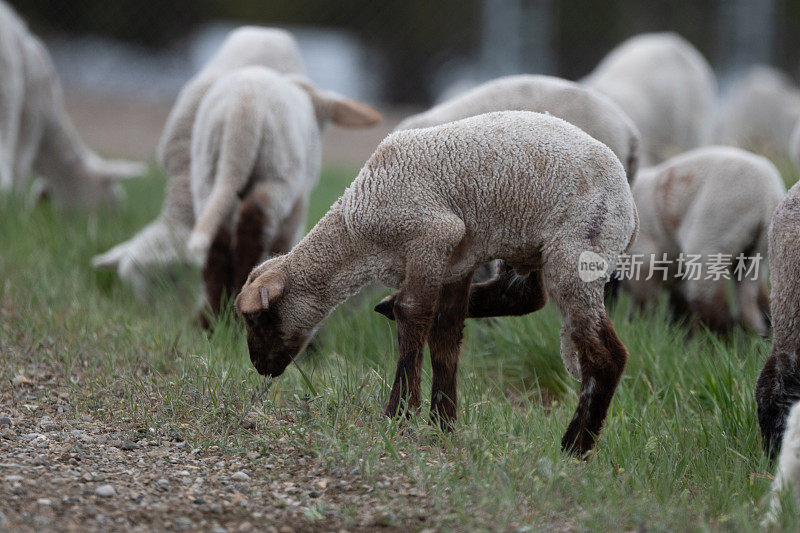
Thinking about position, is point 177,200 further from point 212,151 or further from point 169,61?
point 169,61

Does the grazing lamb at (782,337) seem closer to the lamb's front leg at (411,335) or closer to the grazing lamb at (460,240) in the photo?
the grazing lamb at (460,240)

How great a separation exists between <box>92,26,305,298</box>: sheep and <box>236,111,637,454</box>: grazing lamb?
2698mm

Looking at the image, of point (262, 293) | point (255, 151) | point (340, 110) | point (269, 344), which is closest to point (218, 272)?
point (255, 151)

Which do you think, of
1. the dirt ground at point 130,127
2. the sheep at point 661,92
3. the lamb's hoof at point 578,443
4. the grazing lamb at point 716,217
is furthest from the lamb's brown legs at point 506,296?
the dirt ground at point 130,127

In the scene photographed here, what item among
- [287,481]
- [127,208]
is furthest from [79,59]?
[287,481]

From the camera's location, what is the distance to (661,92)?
8625mm

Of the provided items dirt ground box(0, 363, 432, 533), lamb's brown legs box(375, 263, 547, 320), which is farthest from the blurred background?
dirt ground box(0, 363, 432, 533)

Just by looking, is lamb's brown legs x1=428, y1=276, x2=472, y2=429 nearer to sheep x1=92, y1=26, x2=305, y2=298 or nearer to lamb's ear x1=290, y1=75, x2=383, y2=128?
lamb's ear x1=290, y1=75, x2=383, y2=128

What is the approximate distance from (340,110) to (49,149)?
4.77 m

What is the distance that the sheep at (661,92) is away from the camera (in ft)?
27.8

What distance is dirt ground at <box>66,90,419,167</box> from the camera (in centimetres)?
1650

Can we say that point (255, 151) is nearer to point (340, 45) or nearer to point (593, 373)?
point (593, 373)

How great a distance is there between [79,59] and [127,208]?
775 centimetres

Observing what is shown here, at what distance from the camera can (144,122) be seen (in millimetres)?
16875
